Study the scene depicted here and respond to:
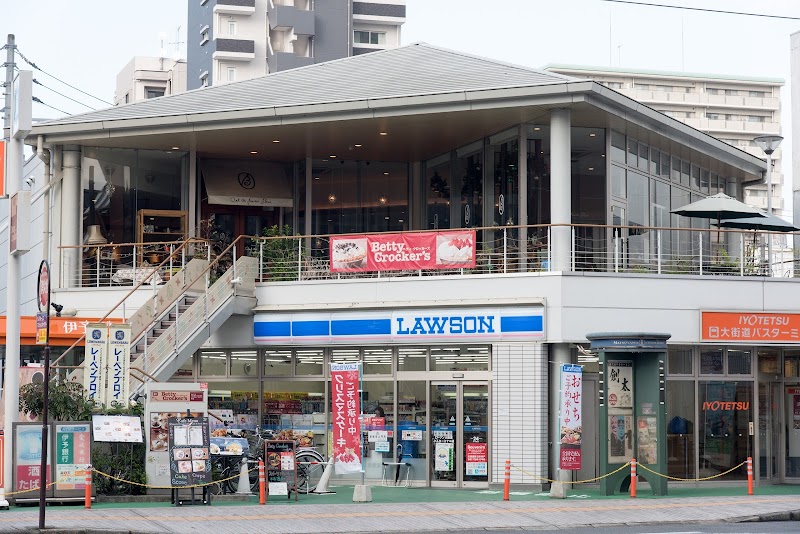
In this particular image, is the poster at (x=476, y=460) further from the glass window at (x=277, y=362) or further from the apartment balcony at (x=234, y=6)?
the apartment balcony at (x=234, y=6)

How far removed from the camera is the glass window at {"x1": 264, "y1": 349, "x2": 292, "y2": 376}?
26422 mm

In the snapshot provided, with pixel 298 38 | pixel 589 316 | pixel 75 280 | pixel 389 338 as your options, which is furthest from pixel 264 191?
pixel 298 38

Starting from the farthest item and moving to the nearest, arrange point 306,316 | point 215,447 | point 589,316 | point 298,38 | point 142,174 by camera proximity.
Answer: point 298,38 < point 142,174 < point 306,316 < point 589,316 < point 215,447

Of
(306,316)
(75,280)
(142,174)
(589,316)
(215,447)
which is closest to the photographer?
(215,447)

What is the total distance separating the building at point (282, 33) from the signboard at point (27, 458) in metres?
61.8

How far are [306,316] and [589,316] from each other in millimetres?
6384

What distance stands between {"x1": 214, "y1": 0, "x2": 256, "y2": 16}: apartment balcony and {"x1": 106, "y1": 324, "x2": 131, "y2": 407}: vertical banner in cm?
6109

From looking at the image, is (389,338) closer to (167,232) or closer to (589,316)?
(589,316)

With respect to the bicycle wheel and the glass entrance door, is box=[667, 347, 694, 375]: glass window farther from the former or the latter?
the bicycle wheel

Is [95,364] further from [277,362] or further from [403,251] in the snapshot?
[403,251]

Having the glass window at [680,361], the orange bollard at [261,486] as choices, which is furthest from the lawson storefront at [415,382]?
the orange bollard at [261,486]

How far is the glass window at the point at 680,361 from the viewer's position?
25.0 meters

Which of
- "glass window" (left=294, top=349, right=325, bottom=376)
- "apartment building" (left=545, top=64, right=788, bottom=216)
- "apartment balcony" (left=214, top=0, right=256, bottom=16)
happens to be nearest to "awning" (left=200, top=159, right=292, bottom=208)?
"glass window" (left=294, top=349, right=325, bottom=376)

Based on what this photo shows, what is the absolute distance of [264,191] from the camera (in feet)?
106
